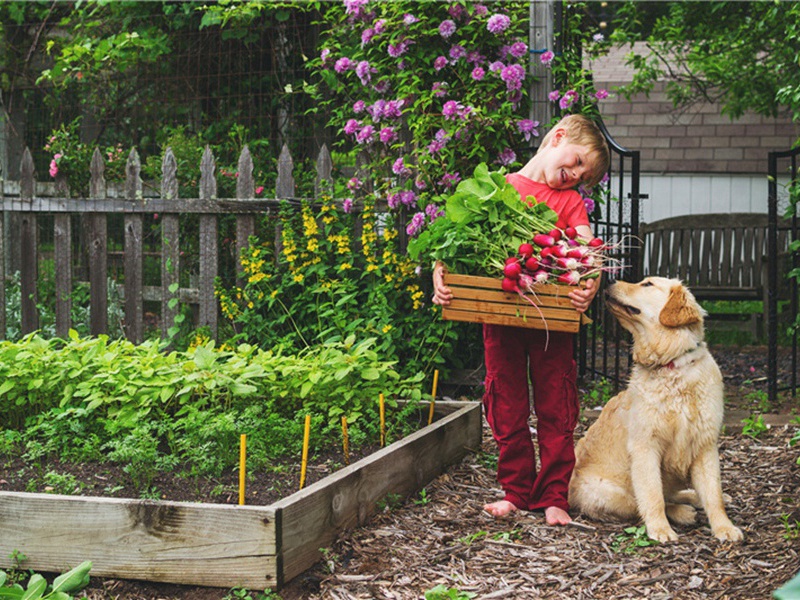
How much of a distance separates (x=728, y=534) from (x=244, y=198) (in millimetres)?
4009

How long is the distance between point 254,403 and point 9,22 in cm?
777

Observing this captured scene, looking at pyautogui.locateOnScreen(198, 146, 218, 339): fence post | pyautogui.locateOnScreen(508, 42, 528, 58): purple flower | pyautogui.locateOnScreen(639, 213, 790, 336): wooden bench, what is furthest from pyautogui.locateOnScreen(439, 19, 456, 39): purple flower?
pyautogui.locateOnScreen(639, 213, 790, 336): wooden bench

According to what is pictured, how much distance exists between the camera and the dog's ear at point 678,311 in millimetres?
3709

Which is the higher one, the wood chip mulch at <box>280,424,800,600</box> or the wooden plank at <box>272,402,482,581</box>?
the wooden plank at <box>272,402,482,581</box>

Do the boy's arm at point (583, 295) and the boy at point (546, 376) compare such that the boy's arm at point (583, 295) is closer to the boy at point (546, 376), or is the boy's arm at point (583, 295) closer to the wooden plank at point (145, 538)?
the boy at point (546, 376)

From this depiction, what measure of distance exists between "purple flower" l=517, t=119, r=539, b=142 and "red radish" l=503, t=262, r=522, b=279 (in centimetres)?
240

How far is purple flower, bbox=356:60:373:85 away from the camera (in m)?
6.05

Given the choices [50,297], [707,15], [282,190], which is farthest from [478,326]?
[707,15]

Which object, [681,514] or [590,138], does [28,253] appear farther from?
[681,514]

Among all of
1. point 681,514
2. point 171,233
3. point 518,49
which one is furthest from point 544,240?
point 171,233

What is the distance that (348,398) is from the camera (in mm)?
4332

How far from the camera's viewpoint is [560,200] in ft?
13.2

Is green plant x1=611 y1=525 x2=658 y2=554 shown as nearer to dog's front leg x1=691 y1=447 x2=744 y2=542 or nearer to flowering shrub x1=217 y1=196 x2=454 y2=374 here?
dog's front leg x1=691 y1=447 x2=744 y2=542

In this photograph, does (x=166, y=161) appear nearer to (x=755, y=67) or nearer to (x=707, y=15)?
(x=707, y=15)
